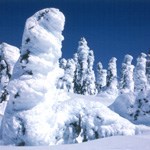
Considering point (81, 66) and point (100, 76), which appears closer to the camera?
point (81, 66)

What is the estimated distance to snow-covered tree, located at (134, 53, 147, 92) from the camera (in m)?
53.1

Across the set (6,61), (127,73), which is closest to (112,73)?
(127,73)

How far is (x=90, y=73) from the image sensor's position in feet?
208

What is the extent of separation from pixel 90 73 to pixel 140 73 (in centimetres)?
1242

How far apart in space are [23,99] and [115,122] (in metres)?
3.78

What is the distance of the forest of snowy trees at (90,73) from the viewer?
54.6 meters

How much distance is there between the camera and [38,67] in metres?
12.4

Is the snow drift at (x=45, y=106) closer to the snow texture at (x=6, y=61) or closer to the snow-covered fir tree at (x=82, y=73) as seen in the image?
the snow texture at (x=6, y=61)

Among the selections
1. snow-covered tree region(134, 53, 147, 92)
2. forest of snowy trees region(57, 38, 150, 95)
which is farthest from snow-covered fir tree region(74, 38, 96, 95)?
snow-covered tree region(134, 53, 147, 92)

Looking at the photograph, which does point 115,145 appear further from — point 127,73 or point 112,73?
point 112,73

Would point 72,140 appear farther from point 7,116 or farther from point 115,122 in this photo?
point 7,116

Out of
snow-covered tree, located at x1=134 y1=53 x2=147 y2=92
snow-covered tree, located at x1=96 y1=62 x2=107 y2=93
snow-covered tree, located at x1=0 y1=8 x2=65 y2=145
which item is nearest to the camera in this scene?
snow-covered tree, located at x1=0 y1=8 x2=65 y2=145

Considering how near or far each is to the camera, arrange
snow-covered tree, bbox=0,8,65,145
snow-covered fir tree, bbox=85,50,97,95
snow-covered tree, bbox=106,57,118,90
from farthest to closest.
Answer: snow-covered fir tree, bbox=85,50,97,95
snow-covered tree, bbox=106,57,118,90
snow-covered tree, bbox=0,8,65,145

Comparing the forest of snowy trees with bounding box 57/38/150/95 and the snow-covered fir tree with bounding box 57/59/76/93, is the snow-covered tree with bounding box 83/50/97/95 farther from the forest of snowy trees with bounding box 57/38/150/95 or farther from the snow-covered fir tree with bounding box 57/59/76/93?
the snow-covered fir tree with bounding box 57/59/76/93
